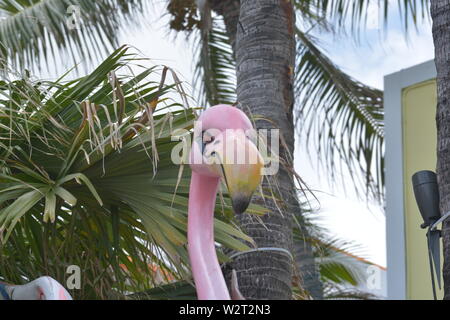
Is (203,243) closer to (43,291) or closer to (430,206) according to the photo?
(43,291)

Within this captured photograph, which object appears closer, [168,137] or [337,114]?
[168,137]

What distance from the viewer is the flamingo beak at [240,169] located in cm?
203

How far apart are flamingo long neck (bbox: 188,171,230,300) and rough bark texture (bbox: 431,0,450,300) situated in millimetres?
1179

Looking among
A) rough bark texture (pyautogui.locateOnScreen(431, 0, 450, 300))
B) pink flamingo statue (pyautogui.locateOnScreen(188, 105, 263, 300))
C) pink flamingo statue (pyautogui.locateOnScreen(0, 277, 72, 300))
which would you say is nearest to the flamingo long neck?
pink flamingo statue (pyautogui.locateOnScreen(188, 105, 263, 300))

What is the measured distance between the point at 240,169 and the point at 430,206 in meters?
1.63

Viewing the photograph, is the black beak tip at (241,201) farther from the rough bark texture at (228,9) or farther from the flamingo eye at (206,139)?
the rough bark texture at (228,9)

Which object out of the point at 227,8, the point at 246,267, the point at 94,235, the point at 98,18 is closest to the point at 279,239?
the point at 246,267

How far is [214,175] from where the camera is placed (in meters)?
2.28

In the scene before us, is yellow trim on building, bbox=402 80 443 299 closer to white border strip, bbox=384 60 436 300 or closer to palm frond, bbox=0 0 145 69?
white border strip, bbox=384 60 436 300

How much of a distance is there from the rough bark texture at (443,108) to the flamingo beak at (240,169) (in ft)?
4.48

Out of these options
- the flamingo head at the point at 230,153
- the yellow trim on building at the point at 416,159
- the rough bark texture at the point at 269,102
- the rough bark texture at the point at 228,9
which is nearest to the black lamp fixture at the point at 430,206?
the rough bark texture at the point at 269,102

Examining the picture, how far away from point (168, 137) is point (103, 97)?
0.47 m

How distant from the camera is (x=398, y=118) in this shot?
6.78 metres
